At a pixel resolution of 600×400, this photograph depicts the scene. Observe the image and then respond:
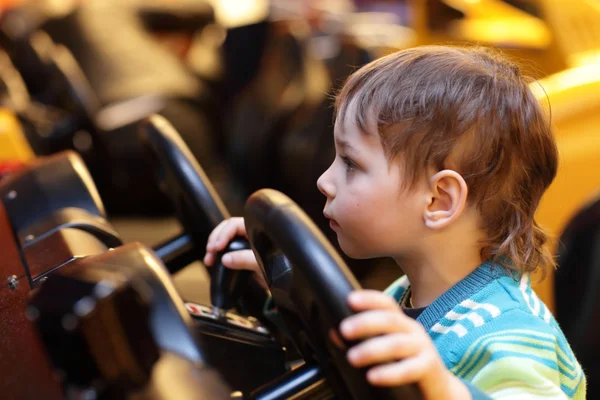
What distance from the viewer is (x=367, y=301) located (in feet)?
1.69

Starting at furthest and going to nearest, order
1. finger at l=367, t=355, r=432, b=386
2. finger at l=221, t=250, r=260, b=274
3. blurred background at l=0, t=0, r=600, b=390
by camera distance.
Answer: blurred background at l=0, t=0, r=600, b=390
finger at l=221, t=250, r=260, b=274
finger at l=367, t=355, r=432, b=386

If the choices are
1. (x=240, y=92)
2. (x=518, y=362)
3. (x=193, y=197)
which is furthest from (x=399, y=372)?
(x=240, y=92)

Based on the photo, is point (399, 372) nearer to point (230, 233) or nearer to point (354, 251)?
point (354, 251)

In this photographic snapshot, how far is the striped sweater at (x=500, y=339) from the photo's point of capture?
64 centimetres

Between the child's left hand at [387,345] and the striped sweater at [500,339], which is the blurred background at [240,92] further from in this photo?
the child's left hand at [387,345]

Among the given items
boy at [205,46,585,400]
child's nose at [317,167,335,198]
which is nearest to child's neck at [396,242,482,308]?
boy at [205,46,585,400]

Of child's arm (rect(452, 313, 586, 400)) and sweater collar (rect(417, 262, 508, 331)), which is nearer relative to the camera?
child's arm (rect(452, 313, 586, 400))

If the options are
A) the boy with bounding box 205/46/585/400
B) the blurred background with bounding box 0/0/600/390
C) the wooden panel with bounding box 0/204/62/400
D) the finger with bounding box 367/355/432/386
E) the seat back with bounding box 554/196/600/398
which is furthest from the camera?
the blurred background with bounding box 0/0/600/390

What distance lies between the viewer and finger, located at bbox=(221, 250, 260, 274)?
882 mm

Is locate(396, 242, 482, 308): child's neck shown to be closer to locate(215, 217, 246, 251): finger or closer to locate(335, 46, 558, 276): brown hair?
locate(335, 46, 558, 276): brown hair

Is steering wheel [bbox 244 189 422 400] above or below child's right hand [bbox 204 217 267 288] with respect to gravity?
below

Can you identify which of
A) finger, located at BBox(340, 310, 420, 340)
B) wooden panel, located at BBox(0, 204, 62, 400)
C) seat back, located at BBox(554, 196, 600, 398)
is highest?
wooden panel, located at BBox(0, 204, 62, 400)

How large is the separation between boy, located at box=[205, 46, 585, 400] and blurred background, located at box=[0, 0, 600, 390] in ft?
1.57

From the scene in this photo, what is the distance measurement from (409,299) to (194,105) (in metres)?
2.45
